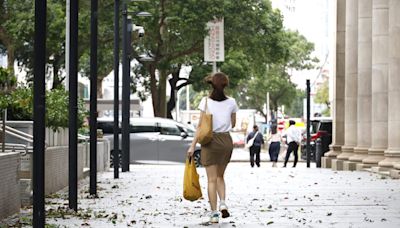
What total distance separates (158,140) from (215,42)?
5617 mm

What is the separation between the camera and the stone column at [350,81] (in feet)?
99.8

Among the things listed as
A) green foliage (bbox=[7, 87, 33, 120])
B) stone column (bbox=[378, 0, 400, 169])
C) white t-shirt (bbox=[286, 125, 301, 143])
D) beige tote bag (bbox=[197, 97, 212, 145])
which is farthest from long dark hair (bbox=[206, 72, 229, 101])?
white t-shirt (bbox=[286, 125, 301, 143])

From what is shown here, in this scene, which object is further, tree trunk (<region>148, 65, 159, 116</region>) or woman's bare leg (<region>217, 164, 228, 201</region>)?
tree trunk (<region>148, 65, 159, 116</region>)

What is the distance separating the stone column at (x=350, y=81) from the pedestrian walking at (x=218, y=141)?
18.8m

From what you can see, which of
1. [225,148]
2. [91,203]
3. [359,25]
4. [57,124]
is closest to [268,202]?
[91,203]

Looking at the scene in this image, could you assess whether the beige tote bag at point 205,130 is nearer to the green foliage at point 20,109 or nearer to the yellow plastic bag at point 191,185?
the yellow plastic bag at point 191,185

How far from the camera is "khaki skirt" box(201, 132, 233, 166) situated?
38.5ft

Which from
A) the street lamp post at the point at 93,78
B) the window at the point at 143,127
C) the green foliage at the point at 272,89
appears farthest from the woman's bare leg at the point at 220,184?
the green foliage at the point at 272,89

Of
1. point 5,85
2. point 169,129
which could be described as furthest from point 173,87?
point 5,85

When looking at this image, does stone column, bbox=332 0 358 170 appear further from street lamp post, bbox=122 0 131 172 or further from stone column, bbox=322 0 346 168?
street lamp post, bbox=122 0 131 172

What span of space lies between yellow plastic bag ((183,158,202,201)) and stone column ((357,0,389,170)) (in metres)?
15.1

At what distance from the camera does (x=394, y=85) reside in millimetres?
24141

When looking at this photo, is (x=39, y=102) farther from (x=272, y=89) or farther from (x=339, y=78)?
(x=272, y=89)

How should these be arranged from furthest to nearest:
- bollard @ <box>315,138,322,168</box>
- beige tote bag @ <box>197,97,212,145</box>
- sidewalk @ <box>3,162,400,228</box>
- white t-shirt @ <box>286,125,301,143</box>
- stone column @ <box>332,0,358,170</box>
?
white t-shirt @ <box>286,125,301,143</box> → bollard @ <box>315,138,322,168</box> → stone column @ <box>332,0,358,170</box> → sidewalk @ <box>3,162,400,228</box> → beige tote bag @ <box>197,97,212,145</box>
